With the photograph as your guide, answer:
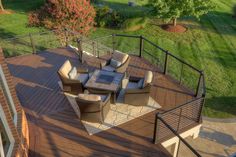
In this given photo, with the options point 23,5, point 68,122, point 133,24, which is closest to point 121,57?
point 68,122

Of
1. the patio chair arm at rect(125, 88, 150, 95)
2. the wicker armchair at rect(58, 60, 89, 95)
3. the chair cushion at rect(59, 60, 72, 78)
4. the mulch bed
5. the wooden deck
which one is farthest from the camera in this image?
the mulch bed

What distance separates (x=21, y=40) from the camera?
75.2ft

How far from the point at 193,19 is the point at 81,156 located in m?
24.0

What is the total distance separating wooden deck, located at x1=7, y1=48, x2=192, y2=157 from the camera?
28.8 feet

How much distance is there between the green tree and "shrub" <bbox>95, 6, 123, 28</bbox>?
3.86 m

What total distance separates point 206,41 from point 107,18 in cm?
946

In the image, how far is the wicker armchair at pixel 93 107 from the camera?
30.1 feet

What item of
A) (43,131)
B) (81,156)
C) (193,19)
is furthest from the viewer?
(193,19)

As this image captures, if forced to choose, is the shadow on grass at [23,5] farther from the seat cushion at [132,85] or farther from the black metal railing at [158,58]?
the seat cushion at [132,85]

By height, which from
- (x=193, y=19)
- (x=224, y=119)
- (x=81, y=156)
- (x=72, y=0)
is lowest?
(x=224, y=119)

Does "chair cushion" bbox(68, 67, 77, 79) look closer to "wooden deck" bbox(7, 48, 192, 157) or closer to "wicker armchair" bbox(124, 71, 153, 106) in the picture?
"wooden deck" bbox(7, 48, 192, 157)

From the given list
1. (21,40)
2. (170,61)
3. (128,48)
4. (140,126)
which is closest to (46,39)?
(21,40)

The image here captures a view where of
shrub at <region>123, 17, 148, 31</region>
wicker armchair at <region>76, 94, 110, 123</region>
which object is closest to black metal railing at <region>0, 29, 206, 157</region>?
wicker armchair at <region>76, 94, 110, 123</region>

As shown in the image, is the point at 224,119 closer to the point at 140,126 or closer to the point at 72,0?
the point at 140,126
